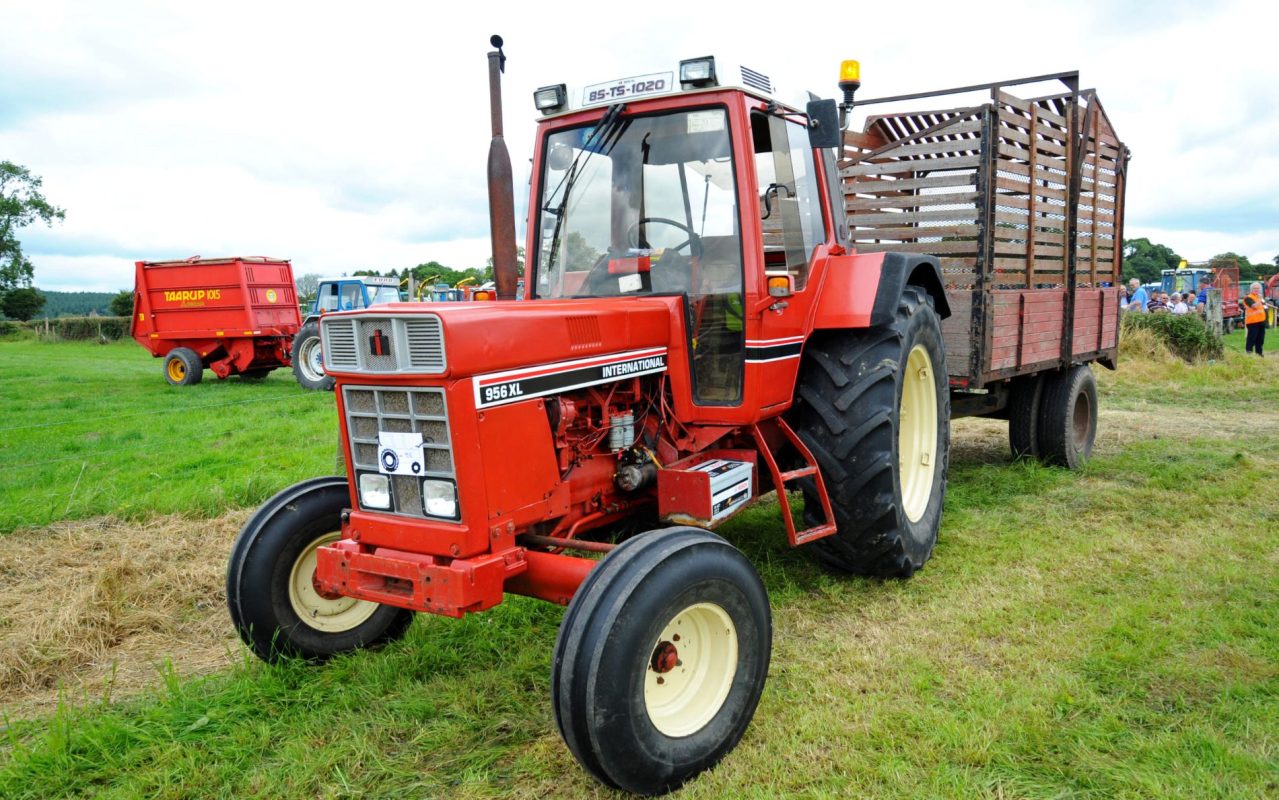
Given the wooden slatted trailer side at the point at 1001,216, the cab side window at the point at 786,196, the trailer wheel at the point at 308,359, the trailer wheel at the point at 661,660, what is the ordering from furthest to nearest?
the trailer wheel at the point at 308,359
the wooden slatted trailer side at the point at 1001,216
the cab side window at the point at 786,196
the trailer wheel at the point at 661,660

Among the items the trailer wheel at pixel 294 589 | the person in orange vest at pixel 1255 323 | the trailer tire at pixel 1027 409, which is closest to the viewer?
the trailer wheel at pixel 294 589

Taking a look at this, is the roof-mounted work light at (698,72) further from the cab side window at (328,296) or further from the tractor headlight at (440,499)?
the cab side window at (328,296)

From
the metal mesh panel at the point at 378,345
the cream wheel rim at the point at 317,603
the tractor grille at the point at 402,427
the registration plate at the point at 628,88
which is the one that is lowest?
the cream wheel rim at the point at 317,603

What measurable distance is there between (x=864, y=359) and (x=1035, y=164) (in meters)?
2.76

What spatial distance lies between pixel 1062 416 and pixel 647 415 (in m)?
4.21

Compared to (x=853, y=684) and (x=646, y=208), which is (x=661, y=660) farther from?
(x=646, y=208)

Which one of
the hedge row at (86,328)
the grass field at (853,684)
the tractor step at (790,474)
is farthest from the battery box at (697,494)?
the hedge row at (86,328)

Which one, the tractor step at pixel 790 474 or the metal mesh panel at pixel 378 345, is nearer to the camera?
the metal mesh panel at pixel 378 345

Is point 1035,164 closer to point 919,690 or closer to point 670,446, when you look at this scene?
point 670,446

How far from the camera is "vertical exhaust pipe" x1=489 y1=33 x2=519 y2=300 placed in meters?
3.60

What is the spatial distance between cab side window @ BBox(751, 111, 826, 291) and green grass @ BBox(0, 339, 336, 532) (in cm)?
418

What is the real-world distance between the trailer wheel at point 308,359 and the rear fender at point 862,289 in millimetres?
10931

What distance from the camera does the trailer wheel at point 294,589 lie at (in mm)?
3535

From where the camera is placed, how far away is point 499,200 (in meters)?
3.60
